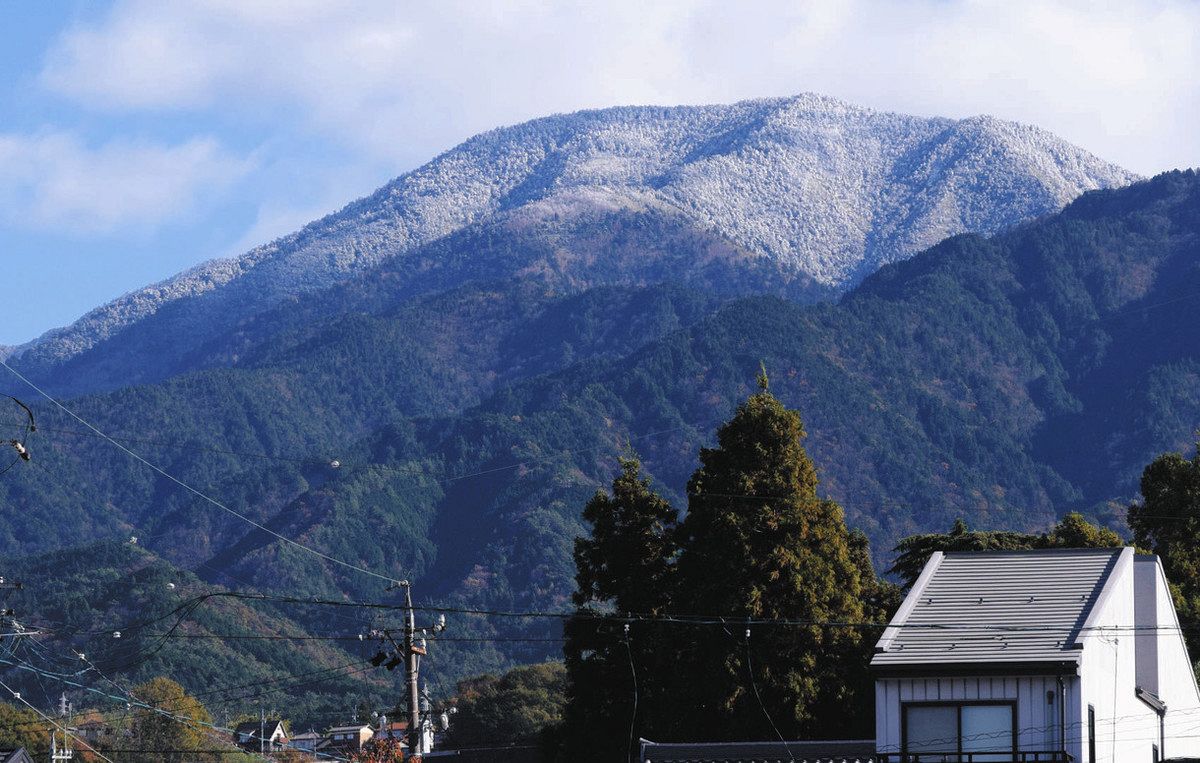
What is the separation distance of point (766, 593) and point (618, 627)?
529 centimetres

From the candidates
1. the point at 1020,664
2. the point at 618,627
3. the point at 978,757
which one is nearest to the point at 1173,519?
the point at 618,627

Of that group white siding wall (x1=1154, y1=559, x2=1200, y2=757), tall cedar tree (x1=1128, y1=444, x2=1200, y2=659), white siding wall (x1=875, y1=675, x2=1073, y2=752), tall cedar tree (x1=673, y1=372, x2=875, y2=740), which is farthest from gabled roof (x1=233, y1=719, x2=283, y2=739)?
white siding wall (x1=875, y1=675, x2=1073, y2=752)

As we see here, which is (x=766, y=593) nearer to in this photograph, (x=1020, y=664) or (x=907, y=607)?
(x=907, y=607)

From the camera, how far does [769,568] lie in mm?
53125

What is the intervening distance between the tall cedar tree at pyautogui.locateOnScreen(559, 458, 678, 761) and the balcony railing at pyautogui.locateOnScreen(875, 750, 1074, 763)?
21990 millimetres

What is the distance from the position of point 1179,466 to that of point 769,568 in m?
27.8

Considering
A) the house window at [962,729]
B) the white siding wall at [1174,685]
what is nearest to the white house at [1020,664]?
the house window at [962,729]

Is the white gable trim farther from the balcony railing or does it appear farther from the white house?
the balcony railing

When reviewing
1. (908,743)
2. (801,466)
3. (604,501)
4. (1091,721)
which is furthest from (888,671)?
(604,501)

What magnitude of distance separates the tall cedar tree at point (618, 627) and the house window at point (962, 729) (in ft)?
72.1

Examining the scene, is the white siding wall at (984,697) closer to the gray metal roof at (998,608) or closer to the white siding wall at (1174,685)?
the gray metal roof at (998,608)

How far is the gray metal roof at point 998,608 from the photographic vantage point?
107 feet

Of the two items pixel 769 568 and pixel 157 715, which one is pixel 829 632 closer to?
pixel 769 568

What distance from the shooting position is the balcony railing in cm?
3192
